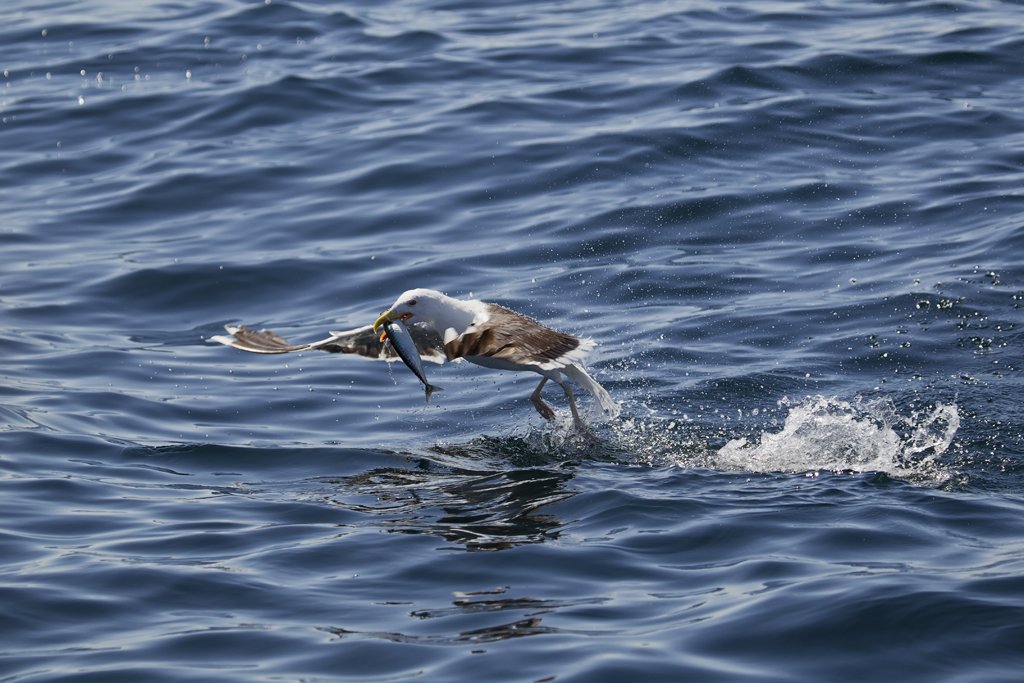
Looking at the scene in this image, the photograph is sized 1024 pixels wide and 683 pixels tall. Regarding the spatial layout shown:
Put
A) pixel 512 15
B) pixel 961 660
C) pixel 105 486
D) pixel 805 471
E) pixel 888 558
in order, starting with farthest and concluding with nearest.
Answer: pixel 512 15, pixel 105 486, pixel 805 471, pixel 888 558, pixel 961 660

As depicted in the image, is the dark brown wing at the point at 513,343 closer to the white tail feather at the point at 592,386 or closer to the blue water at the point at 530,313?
the white tail feather at the point at 592,386

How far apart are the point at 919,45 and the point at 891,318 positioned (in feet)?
30.1

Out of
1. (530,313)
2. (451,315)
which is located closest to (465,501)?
(451,315)

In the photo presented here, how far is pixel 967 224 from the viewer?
15508 millimetres

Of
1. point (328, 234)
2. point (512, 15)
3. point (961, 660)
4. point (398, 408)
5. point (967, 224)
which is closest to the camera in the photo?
point (961, 660)

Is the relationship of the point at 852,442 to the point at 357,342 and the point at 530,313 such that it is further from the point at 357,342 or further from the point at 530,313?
the point at 530,313

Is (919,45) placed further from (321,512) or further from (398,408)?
(321,512)

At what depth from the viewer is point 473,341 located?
10.1m

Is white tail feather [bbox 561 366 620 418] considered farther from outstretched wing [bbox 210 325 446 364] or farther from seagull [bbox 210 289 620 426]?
outstretched wing [bbox 210 325 446 364]

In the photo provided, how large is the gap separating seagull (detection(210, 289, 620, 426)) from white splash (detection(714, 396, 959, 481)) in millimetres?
1315

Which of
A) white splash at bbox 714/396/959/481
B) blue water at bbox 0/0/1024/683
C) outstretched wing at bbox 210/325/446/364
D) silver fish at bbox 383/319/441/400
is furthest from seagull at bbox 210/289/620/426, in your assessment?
white splash at bbox 714/396/959/481

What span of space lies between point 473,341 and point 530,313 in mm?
4256


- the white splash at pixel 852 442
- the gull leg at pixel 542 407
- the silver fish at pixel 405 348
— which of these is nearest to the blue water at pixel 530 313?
the white splash at pixel 852 442

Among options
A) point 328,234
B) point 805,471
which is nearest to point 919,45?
point 328,234
